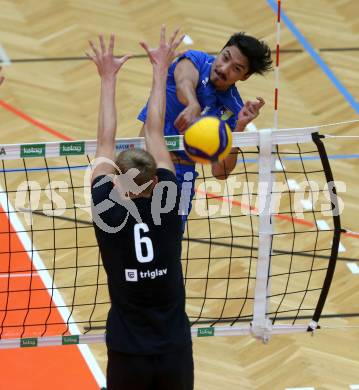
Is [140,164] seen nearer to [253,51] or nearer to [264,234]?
[264,234]

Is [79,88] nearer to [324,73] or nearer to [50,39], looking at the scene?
[50,39]

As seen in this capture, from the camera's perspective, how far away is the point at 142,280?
6.01 metres

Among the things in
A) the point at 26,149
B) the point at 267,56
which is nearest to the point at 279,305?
the point at 267,56

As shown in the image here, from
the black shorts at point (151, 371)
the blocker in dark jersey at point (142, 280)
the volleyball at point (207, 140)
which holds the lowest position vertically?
the black shorts at point (151, 371)

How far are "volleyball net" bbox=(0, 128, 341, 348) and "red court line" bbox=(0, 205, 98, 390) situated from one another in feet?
0.05

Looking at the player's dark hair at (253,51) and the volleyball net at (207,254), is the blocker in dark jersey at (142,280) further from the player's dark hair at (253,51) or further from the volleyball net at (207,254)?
the player's dark hair at (253,51)

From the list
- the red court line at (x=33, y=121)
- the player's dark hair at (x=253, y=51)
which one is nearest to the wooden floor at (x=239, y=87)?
the red court line at (x=33, y=121)

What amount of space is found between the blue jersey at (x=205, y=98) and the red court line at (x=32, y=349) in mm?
1830

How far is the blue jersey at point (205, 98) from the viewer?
7.82m

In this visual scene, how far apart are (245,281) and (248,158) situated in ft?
7.06

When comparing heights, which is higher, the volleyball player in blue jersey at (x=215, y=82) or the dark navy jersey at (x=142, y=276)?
the volleyball player in blue jersey at (x=215, y=82)

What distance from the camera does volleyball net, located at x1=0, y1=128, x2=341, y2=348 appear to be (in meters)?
7.70

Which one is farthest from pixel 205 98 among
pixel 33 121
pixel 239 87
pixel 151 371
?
pixel 239 87

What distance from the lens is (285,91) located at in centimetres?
1262
